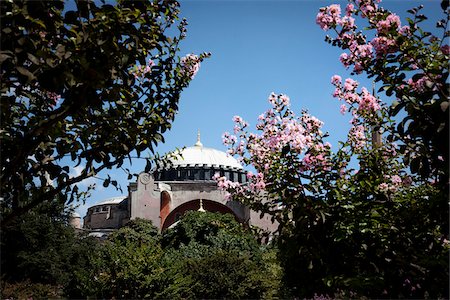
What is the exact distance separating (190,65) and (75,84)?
2.79 meters

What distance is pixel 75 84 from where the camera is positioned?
343 centimetres

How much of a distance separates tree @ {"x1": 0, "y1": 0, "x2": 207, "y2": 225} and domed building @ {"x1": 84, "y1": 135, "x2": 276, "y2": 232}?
25689 millimetres

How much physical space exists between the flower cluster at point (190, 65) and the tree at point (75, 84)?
1.48 feet

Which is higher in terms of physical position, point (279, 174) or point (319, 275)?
point (279, 174)

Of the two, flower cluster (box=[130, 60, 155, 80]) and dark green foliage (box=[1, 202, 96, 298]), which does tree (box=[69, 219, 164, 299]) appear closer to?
flower cluster (box=[130, 60, 155, 80])

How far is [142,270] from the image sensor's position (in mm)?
8672

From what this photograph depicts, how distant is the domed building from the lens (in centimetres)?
3431

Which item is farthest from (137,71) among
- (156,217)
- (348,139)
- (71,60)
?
(156,217)

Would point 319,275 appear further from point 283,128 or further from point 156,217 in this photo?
point 156,217

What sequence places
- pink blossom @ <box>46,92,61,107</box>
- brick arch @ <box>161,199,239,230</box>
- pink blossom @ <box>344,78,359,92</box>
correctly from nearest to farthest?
pink blossom @ <box>46,92,61,107</box> < pink blossom @ <box>344,78,359,92</box> < brick arch @ <box>161,199,239,230</box>

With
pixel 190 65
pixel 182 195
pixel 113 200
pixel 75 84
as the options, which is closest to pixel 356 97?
pixel 190 65

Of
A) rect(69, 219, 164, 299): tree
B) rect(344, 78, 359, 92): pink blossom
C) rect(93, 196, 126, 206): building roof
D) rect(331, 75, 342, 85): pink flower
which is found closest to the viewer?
rect(344, 78, 359, 92): pink blossom

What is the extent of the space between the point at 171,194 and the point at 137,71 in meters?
31.8

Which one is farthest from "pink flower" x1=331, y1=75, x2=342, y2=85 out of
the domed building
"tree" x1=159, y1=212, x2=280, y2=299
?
the domed building
